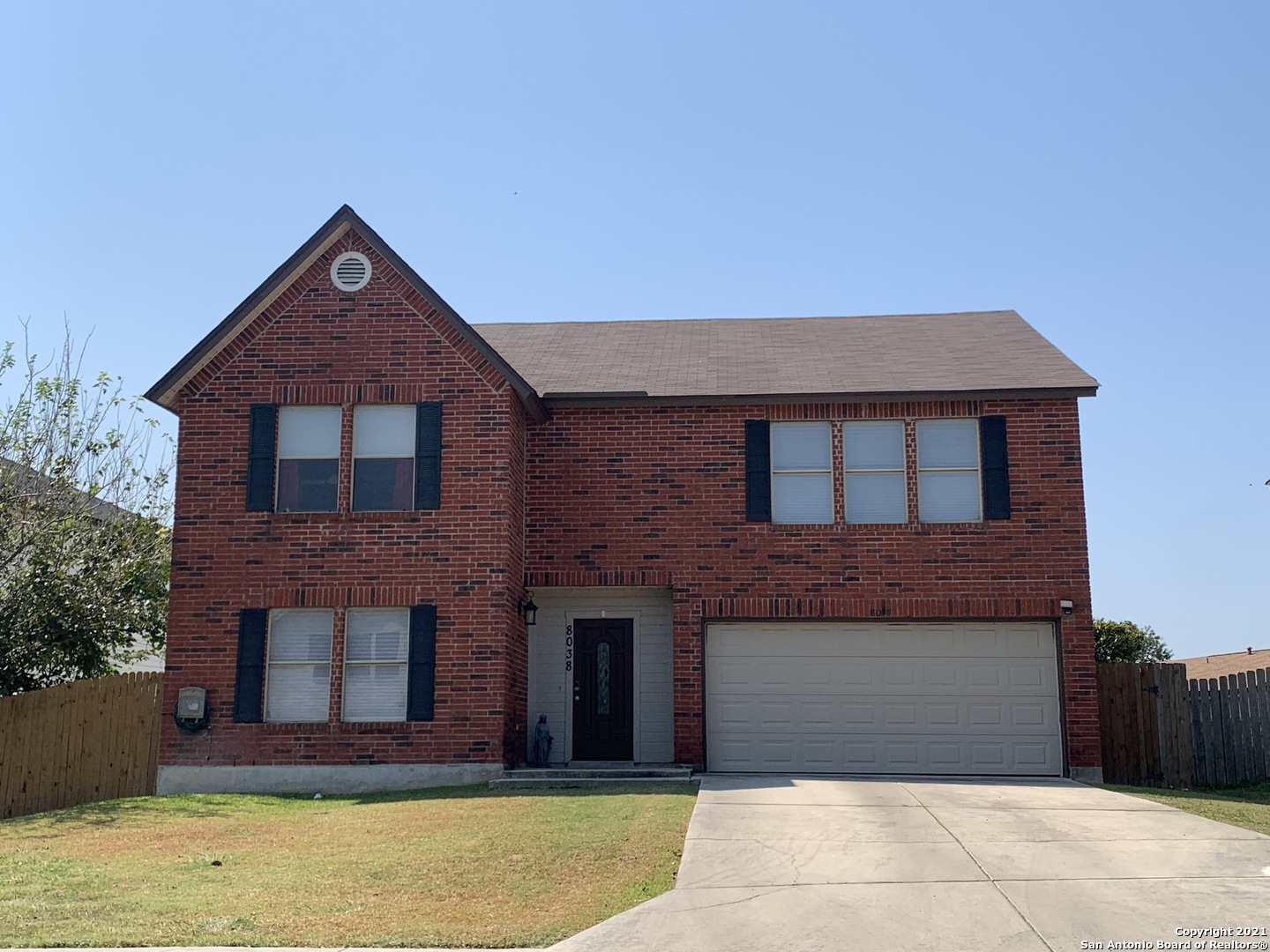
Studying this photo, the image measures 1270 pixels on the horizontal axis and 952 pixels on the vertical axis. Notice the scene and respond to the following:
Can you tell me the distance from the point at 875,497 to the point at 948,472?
1.06m

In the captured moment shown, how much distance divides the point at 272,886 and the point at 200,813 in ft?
17.3

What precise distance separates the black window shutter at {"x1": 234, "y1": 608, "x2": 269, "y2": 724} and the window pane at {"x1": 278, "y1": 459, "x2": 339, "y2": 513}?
147cm

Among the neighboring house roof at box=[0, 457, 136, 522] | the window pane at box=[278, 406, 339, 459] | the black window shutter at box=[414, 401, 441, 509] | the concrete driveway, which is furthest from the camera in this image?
the neighboring house roof at box=[0, 457, 136, 522]

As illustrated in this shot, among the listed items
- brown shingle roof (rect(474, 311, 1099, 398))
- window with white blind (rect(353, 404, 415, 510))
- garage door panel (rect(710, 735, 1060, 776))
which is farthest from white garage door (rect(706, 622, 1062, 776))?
window with white blind (rect(353, 404, 415, 510))

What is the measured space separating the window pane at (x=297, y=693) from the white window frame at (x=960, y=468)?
27.2 feet

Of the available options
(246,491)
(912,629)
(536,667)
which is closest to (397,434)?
(246,491)

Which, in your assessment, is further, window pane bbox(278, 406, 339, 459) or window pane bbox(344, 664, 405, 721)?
window pane bbox(278, 406, 339, 459)

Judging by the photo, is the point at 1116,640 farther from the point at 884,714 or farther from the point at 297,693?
the point at 297,693

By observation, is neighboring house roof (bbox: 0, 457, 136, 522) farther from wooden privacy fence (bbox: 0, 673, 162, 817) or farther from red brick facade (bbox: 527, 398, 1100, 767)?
red brick facade (bbox: 527, 398, 1100, 767)

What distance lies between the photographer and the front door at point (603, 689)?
18.0m

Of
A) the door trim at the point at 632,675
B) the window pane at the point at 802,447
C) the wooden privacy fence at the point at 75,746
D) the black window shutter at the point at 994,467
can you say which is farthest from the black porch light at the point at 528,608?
the black window shutter at the point at 994,467

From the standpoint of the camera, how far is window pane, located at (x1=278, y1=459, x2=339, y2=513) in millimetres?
17297

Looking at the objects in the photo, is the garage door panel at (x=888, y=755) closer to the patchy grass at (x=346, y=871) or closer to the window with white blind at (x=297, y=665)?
the patchy grass at (x=346, y=871)

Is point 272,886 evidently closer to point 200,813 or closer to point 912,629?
point 200,813
